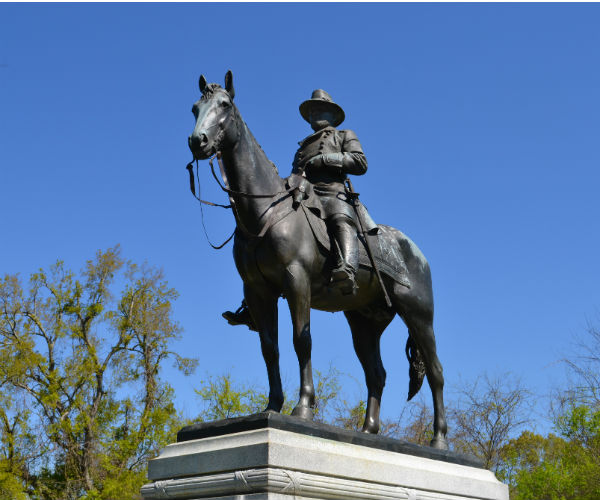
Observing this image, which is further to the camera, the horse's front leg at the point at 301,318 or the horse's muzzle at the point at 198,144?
the horse's front leg at the point at 301,318

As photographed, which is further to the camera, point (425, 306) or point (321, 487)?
point (425, 306)

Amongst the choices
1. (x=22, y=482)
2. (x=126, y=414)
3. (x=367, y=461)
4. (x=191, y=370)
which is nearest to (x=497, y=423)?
(x=191, y=370)

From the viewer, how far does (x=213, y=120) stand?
654 cm

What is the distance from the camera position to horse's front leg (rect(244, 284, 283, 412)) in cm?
689

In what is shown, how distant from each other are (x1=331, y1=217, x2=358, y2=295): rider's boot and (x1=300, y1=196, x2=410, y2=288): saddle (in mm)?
128

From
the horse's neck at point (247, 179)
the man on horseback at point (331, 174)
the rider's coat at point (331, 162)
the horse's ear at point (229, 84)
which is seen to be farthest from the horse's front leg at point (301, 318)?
the horse's ear at point (229, 84)

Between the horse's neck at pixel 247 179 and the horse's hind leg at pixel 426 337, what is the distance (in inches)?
77.2

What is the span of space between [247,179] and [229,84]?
0.93 m

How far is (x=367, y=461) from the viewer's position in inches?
245

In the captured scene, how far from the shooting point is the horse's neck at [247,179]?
679 cm

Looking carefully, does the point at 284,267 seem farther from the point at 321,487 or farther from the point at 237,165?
the point at 321,487

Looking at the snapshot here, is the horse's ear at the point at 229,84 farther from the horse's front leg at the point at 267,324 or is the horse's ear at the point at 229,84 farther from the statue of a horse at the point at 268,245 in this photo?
the horse's front leg at the point at 267,324

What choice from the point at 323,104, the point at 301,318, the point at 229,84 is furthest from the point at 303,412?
the point at 323,104

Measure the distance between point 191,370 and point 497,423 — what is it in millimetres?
12251
